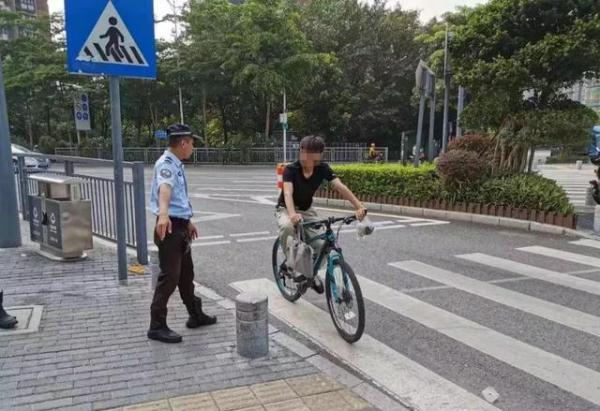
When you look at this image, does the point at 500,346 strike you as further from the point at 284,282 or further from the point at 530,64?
the point at 530,64

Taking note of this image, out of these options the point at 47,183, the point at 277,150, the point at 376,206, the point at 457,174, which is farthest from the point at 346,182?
the point at 277,150

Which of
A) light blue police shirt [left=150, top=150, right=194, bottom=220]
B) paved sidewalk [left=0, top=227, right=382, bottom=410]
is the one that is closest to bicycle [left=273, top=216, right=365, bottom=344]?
paved sidewalk [left=0, top=227, right=382, bottom=410]

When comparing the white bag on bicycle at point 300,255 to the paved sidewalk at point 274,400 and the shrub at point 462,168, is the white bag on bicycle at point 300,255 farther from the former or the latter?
the shrub at point 462,168

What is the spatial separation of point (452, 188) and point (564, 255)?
3.72 metres

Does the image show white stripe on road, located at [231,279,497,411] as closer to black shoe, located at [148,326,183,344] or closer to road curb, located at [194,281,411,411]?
road curb, located at [194,281,411,411]

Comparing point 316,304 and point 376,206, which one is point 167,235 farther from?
point 376,206

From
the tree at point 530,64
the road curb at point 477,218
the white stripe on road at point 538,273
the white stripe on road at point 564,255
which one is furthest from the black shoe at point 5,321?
the tree at point 530,64

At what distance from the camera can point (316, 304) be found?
5.53 m

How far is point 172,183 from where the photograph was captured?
423cm

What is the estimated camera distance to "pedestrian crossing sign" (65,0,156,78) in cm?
516

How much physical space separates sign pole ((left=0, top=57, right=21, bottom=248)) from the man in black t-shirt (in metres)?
4.51

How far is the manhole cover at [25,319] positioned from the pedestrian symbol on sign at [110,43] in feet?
8.14

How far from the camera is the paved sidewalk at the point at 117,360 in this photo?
343 cm

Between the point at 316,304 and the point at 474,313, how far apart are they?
5.27 feet
